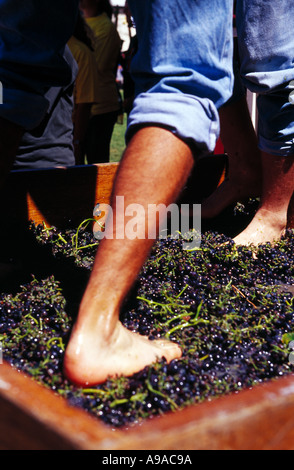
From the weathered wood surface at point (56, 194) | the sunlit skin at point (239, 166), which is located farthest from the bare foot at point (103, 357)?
the sunlit skin at point (239, 166)

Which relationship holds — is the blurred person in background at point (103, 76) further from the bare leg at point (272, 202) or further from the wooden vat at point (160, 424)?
the wooden vat at point (160, 424)

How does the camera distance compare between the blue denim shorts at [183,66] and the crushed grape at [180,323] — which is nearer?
the crushed grape at [180,323]

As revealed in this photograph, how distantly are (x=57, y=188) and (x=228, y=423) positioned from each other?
1.56m

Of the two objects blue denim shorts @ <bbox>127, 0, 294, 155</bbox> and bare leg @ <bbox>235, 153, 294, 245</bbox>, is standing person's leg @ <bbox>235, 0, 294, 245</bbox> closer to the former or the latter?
bare leg @ <bbox>235, 153, 294, 245</bbox>

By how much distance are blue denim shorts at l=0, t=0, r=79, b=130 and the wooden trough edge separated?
0.97m

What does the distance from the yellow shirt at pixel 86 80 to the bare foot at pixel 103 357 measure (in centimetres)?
386

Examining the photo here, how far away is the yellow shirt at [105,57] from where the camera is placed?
5125 mm

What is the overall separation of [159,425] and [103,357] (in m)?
0.34

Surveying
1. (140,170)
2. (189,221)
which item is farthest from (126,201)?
(189,221)

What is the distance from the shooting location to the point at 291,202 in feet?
7.68

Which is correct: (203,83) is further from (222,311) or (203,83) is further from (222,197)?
(222,197)

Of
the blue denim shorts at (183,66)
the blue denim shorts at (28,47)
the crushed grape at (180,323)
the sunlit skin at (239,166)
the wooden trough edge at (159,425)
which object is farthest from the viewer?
the sunlit skin at (239,166)

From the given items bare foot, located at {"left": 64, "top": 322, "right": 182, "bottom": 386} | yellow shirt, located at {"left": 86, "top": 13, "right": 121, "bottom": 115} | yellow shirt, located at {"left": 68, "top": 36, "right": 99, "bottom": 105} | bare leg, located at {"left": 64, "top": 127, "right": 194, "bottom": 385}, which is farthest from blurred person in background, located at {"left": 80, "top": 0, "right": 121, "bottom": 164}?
bare foot, located at {"left": 64, "top": 322, "right": 182, "bottom": 386}

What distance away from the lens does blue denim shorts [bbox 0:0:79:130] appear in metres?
1.69
